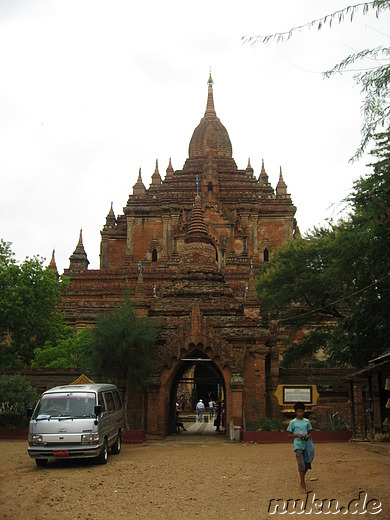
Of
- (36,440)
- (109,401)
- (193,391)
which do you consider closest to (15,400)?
(109,401)

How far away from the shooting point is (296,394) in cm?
1962

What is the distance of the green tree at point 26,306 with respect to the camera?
27.5 metres

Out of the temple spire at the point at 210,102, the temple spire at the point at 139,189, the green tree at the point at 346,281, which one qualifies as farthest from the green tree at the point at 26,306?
the temple spire at the point at 210,102

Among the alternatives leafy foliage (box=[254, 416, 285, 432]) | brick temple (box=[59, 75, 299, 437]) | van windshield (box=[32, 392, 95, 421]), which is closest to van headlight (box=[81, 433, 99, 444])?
van windshield (box=[32, 392, 95, 421])

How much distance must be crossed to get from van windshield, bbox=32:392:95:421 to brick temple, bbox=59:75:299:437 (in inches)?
248

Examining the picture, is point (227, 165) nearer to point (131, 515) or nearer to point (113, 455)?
point (113, 455)

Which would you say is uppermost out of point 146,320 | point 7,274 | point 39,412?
point 7,274

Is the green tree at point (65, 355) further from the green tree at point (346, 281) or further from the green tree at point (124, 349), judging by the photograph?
the green tree at point (346, 281)

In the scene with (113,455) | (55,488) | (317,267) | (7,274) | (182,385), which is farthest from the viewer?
(182,385)

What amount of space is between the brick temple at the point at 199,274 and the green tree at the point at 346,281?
8.86 feet

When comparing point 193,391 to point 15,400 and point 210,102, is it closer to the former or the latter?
point 15,400

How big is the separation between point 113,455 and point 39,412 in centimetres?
277

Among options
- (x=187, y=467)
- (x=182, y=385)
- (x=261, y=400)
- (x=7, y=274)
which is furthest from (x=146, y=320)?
(x=182, y=385)

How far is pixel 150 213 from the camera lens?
50375 mm
